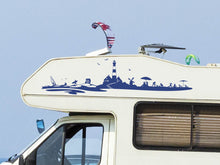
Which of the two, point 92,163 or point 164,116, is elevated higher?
point 164,116

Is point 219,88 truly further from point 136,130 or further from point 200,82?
point 136,130

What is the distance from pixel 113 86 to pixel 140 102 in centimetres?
42

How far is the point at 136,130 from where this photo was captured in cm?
848

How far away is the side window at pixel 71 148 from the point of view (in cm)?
855

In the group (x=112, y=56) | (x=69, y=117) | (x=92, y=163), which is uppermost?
(x=112, y=56)

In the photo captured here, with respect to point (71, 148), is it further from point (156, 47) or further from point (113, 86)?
point (156, 47)

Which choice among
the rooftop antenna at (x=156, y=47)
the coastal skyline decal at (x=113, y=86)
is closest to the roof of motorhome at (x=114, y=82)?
the coastal skyline decal at (x=113, y=86)

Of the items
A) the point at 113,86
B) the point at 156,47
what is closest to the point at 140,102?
the point at 113,86

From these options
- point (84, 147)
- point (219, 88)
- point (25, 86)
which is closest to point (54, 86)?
point (25, 86)

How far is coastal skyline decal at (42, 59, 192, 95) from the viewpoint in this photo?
8.49 m

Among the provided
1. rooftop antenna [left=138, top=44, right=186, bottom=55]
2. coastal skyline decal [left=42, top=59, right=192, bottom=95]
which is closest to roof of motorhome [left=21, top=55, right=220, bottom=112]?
coastal skyline decal [left=42, top=59, right=192, bottom=95]

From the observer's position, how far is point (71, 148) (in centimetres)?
859

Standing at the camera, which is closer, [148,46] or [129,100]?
[129,100]

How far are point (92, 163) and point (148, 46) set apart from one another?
74.4 inches
